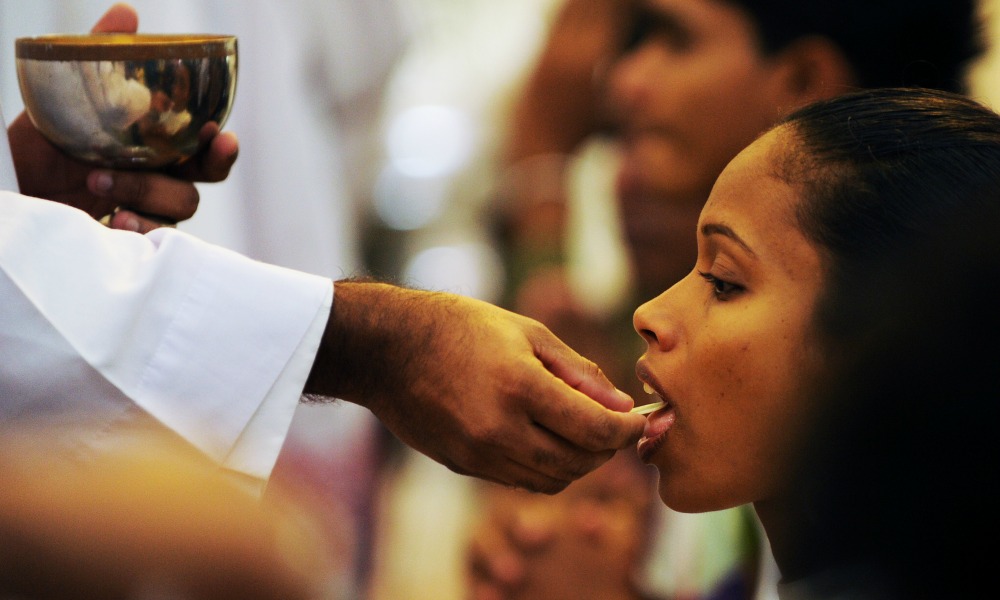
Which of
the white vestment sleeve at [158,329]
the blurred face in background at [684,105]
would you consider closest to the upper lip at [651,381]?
the white vestment sleeve at [158,329]

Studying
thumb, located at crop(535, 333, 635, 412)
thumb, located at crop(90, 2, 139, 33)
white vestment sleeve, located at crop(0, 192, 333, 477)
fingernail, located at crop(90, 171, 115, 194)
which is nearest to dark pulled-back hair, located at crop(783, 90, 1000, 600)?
thumb, located at crop(535, 333, 635, 412)

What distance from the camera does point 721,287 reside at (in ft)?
4.68

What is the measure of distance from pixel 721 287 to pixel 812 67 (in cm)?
111

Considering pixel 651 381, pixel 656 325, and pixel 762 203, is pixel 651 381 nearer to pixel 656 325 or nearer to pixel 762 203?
pixel 656 325

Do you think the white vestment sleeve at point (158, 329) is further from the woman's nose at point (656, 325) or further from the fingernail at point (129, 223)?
the woman's nose at point (656, 325)

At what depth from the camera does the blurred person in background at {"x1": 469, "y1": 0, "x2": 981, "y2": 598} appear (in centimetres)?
232

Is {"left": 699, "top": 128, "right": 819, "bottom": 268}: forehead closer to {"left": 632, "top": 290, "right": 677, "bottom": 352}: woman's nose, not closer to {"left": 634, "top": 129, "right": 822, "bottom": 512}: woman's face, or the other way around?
{"left": 634, "top": 129, "right": 822, "bottom": 512}: woman's face

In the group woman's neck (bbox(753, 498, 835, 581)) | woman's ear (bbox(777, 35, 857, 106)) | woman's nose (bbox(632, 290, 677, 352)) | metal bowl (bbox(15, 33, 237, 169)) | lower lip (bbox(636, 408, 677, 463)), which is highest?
metal bowl (bbox(15, 33, 237, 169))

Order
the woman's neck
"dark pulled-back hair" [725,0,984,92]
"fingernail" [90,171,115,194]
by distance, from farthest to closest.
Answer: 1. "dark pulled-back hair" [725,0,984,92]
2. "fingernail" [90,171,115,194]
3. the woman's neck

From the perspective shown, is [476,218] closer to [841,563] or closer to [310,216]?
[310,216]

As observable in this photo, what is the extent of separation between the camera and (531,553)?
2.70m

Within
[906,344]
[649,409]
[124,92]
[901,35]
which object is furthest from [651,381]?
[901,35]

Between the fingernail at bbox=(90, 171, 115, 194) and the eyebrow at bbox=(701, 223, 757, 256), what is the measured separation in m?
0.90

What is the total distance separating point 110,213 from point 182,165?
137mm
